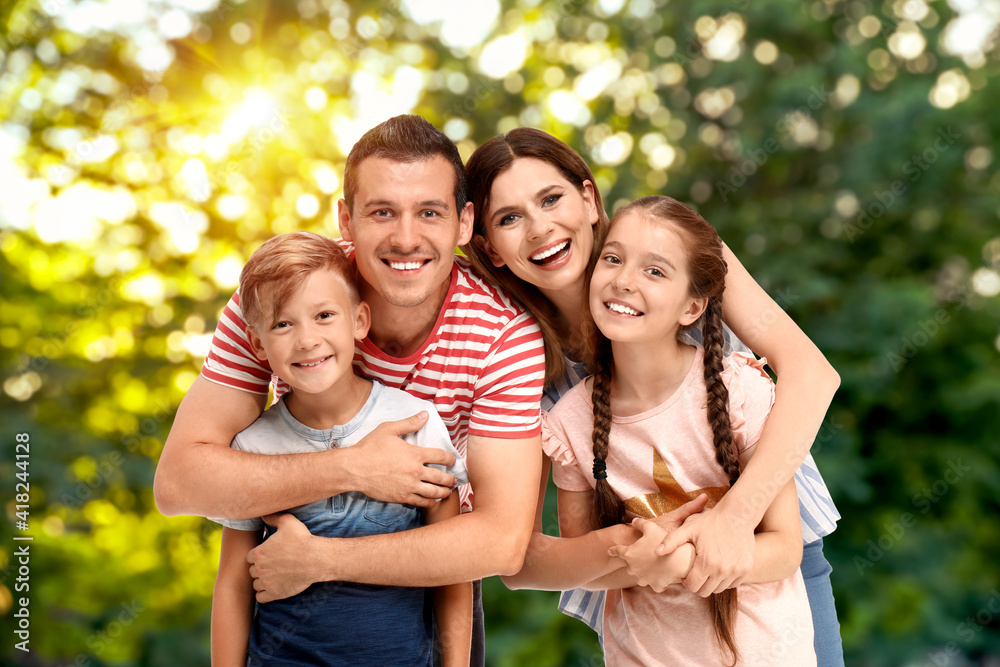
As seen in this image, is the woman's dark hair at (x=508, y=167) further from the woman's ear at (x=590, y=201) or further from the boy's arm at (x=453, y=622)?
the boy's arm at (x=453, y=622)

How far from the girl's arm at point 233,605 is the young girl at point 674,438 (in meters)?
0.72

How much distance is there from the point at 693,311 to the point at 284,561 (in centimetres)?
101

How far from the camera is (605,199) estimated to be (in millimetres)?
4043

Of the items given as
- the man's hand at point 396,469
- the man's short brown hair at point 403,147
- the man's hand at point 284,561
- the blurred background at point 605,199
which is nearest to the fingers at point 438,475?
the man's hand at point 396,469

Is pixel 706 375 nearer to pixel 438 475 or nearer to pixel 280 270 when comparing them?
pixel 438 475

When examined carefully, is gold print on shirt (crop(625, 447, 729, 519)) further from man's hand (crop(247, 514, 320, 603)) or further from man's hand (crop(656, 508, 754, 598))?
man's hand (crop(247, 514, 320, 603))

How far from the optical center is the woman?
1794 millimetres

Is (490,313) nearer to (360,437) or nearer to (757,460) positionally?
(360,437)

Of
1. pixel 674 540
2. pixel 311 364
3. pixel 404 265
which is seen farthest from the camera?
pixel 404 265

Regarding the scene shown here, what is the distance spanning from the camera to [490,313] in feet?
6.37

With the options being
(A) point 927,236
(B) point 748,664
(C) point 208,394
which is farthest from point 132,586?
(A) point 927,236

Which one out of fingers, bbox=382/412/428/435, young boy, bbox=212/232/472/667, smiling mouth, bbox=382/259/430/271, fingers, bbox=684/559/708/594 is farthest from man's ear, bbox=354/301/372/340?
fingers, bbox=684/559/708/594

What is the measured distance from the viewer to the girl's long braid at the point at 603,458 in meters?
1.80

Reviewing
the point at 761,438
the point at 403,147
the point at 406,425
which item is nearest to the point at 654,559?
the point at 761,438
